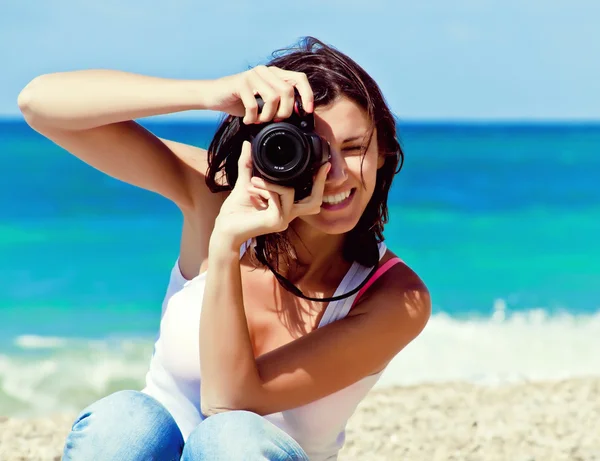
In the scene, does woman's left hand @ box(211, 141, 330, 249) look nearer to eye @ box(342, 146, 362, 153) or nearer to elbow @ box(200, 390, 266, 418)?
eye @ box(342, 146, 362, 153)

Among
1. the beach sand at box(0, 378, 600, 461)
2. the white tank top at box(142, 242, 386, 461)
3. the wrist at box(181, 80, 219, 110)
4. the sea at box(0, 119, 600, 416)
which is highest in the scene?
the wrist at box(181, 80, 219, 110)

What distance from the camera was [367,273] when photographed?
2.09 metres

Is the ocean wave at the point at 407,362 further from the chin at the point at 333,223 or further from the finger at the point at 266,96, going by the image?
the finger at the point at 266,96

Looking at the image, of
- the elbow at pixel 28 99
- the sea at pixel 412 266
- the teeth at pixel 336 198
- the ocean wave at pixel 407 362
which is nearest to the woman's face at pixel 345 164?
the teeth at pixel 336 198

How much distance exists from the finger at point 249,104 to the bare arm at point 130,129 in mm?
88

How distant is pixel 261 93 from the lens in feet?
5.79

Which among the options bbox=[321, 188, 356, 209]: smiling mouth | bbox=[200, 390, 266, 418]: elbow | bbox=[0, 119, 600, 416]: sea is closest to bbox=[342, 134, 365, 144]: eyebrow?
bbox=[321, 188, 356, 209]: smiling mouth

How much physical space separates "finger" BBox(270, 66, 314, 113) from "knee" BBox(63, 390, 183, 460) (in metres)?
0.68

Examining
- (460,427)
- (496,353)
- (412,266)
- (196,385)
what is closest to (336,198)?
(196,385)

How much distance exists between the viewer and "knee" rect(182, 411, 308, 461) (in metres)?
1.72

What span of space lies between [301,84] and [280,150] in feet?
0.44

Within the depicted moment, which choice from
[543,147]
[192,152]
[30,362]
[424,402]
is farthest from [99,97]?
[543,147]

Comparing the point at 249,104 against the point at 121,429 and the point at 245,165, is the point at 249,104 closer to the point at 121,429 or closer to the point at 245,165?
the point at 245,165

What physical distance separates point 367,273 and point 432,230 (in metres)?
12.4
